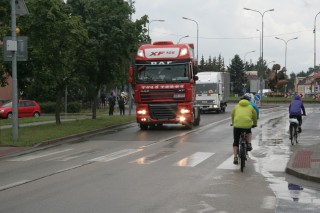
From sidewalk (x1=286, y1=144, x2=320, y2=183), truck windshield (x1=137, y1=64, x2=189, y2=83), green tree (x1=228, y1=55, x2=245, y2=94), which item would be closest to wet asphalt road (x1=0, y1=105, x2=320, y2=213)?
sidewalk (x1=286, y1=144, x2=320, y2=183)

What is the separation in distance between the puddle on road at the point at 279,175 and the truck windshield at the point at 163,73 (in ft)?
15.9

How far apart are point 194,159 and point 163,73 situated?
10.2m

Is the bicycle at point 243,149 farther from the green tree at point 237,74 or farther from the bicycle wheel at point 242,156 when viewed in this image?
the green tree at point 237,74

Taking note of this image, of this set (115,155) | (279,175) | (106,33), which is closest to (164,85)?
(106,33)

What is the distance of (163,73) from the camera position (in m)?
23.6

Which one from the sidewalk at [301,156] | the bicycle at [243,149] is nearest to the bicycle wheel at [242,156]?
the bicycle at [243,149]

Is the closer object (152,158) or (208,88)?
(152,158)

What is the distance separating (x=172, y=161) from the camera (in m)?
13.4

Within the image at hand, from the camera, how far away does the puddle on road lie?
317 inches

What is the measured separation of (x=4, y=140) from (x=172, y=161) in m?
7.96

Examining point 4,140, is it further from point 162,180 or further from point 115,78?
point 115,78

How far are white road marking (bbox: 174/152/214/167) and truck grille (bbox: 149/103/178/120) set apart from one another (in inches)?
326

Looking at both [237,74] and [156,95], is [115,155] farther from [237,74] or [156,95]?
[237,74]

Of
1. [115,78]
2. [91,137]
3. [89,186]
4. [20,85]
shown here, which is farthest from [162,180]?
[115,78]
